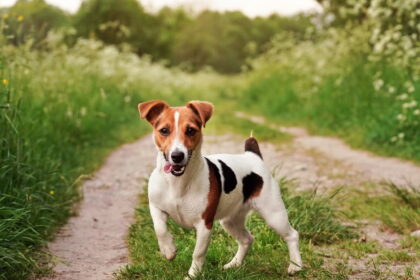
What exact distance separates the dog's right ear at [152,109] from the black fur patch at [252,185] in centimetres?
74

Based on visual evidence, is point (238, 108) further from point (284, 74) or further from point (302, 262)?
point (302, 262)

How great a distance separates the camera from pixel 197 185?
11.8 feet

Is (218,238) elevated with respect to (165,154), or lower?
lower

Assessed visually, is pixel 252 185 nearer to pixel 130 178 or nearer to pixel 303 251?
pixel 303 251

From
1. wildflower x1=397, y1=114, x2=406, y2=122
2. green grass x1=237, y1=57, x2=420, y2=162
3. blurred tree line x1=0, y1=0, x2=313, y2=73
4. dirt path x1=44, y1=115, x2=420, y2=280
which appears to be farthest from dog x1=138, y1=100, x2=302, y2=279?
wildflower x1=397, y1=114, x2=406, y2=122

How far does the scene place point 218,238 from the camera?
15.5 feet

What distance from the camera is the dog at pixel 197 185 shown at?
3461 millimetres

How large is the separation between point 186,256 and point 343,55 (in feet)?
30.7

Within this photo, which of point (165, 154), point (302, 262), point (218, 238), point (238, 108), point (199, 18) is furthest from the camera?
point (199, 18)

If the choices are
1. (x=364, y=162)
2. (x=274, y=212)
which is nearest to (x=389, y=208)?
(x=274, y=212)

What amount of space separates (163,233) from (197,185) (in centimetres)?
37

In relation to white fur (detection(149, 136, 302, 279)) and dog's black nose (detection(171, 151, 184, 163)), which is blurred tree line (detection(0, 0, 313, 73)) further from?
dog's black nose (detection(171, 151, 184, 163))

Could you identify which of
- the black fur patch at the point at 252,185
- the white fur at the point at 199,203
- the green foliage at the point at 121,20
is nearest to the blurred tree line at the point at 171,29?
the green foliage at the point at 121,20

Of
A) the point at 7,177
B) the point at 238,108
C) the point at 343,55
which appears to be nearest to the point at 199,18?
the point at 238,108
